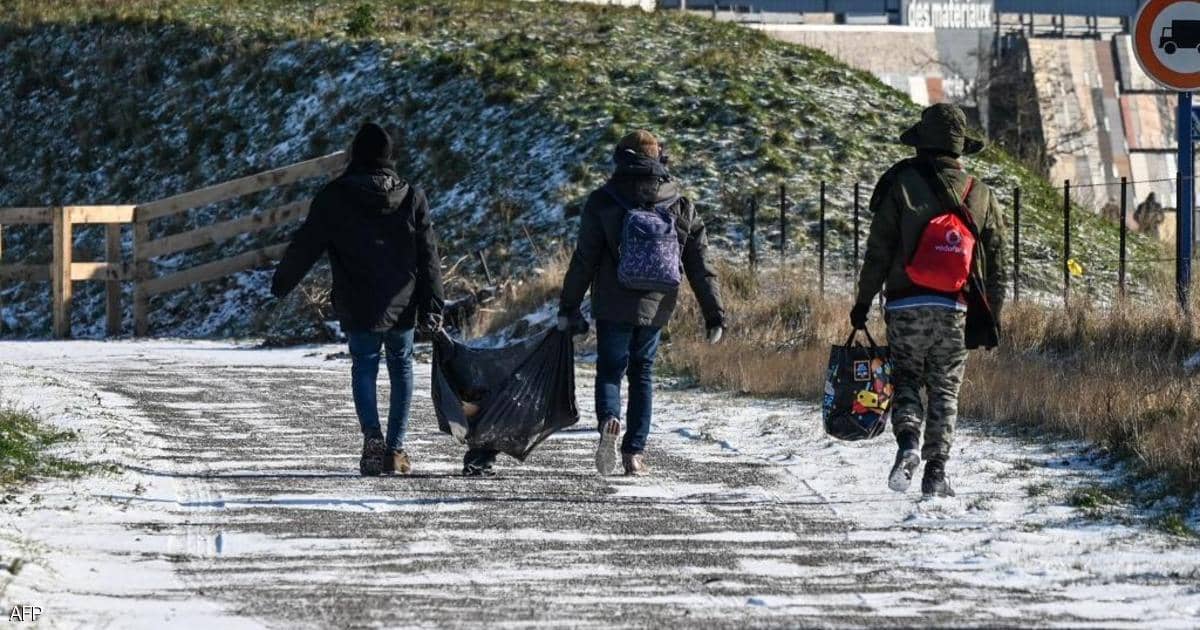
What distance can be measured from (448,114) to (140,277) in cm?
704

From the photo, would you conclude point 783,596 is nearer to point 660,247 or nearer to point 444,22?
point 660,247

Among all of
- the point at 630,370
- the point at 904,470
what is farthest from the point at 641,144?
the point at 904,470

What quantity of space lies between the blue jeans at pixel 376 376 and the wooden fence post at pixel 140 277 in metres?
14.0

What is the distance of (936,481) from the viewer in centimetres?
929

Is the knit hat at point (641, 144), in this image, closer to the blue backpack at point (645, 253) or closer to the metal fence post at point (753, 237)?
the blue backpack at point (645, 253)

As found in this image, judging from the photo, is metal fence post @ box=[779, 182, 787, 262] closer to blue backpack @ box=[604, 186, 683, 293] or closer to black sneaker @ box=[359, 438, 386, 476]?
blue backpack @ box=[604, 186, 683, 293]

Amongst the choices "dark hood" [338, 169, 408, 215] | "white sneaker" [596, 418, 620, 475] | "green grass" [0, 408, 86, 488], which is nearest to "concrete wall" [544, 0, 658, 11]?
"green grass" [0, 408, 86, 488]

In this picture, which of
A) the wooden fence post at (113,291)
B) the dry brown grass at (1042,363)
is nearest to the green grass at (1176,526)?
the dry brown grass at (1042,363)

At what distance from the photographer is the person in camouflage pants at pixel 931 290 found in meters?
9.08

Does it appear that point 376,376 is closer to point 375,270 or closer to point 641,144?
point 375,270

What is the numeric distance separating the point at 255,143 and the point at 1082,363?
1939 cm

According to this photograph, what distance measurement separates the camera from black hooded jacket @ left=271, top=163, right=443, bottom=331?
10148mm

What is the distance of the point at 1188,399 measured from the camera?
10992 mm

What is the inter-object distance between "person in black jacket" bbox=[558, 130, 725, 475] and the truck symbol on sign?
15.3ft
